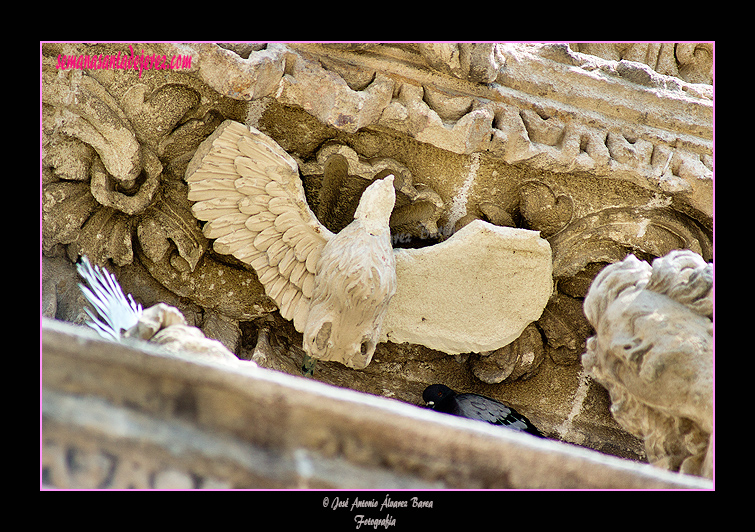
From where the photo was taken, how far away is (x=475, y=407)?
7.89 ft

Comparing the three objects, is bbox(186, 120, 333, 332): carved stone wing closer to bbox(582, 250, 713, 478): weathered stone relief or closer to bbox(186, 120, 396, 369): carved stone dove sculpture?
bbox(186, 120, 396, 369): carved stone dove sculpture

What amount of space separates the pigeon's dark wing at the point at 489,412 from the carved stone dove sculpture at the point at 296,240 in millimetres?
409

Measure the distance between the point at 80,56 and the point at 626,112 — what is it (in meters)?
1.72

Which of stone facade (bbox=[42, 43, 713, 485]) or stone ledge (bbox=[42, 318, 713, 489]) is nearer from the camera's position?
stone ledge (bbox=[42, 318, 713, 489])

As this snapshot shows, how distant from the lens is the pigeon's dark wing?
7.77 feet

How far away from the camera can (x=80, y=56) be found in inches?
79.0

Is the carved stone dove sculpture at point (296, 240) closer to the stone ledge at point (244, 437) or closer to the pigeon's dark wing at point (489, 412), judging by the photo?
the pigeon's dark wing at point (489, 412)

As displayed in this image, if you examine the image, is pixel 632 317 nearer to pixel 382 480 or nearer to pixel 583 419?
pixel 382 480

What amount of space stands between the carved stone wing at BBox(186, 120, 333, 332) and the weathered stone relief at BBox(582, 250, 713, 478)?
1.00 meters

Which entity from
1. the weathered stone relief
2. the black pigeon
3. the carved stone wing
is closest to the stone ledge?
the weathered stone relief

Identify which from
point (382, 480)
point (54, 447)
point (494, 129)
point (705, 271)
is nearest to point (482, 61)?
point (494, 129)
